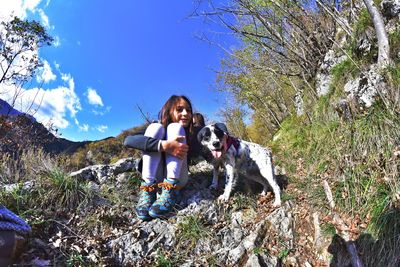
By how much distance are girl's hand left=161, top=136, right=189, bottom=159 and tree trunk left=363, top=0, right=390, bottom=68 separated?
3163 mm

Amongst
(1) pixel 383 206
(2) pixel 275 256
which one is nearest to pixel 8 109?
(2) pixel 275 256

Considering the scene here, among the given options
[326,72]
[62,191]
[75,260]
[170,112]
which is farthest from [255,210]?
[326,72]

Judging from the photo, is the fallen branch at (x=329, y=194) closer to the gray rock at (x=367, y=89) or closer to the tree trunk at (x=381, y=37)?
the gray rock at (x=367, y=89)

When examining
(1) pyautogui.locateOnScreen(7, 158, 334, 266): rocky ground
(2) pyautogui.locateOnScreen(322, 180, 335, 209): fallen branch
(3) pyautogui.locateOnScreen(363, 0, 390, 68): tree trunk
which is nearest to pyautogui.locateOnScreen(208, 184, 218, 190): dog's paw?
(1) pyautogui.locateOnScreen(7, 158, 334, 266): rocky ground

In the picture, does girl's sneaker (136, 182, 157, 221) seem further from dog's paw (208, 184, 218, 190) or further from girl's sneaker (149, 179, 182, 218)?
dog's paw (208, 184, 218, 190)

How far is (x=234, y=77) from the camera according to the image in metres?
11.9

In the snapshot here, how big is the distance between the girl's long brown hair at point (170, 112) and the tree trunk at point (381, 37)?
291 cm

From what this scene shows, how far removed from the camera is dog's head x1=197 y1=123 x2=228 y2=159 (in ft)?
12.0

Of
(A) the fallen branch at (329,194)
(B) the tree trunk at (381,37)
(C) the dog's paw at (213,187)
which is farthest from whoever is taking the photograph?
(B) the tree trunk at (381,37)

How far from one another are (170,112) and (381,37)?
3.58m

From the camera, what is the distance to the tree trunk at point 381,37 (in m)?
4.54

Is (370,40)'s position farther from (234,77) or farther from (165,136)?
(234,77)

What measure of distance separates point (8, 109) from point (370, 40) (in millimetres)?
11721

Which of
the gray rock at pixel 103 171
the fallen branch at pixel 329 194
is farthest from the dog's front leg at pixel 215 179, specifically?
the fallen branch at pixel 329 194
